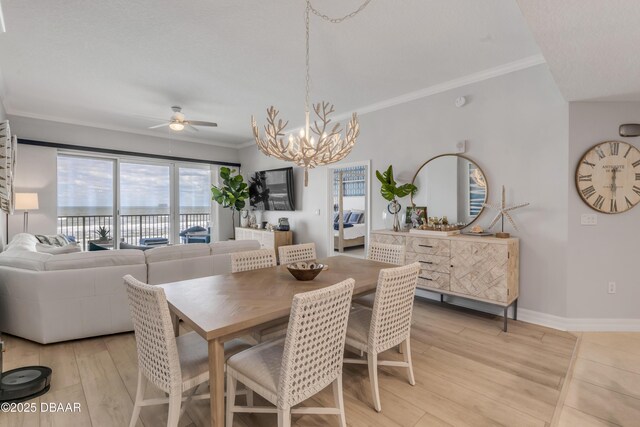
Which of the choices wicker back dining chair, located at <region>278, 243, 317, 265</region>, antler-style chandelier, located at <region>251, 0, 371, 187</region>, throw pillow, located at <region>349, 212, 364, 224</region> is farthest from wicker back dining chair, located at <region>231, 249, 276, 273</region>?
throw pillow, located at <region>349, 212, 364, 224</region>

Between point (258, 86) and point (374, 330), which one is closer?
point (374, 330)

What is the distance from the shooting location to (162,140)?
6.58 metres

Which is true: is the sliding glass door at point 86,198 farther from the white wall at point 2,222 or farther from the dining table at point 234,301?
the dining table at point 234,301

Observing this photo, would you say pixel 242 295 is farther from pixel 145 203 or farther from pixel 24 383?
pixel 145 203

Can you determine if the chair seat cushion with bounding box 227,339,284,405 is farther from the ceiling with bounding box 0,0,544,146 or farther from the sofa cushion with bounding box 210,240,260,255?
Result: the ceiling with bounding box 0,0,544,146

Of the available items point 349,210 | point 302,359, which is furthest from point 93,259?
point 349,210

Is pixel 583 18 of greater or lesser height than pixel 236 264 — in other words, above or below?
above

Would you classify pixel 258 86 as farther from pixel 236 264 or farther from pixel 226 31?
pixel 236 264

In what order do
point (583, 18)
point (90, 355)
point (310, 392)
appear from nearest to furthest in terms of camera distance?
point (310, 392) → point (583, 18) → point (90, 355)

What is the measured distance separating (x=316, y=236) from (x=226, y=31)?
379cm

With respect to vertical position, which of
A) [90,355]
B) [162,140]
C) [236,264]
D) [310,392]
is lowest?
[90,355]

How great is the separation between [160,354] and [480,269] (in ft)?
9.78

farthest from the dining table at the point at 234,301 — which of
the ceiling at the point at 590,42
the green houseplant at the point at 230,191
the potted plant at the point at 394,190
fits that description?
the green houseplant at the point at 230,191

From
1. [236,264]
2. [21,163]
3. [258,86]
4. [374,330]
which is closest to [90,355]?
[236,264]
